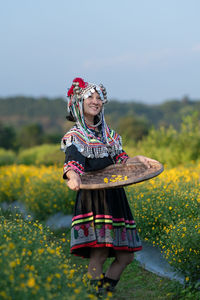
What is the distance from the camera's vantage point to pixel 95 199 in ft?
11.2

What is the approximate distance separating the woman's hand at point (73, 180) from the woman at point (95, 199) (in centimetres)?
1

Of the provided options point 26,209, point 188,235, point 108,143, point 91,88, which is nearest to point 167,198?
point 188,235

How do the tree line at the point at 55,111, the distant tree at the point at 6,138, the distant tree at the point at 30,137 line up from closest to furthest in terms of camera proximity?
1. the distant tree at the point at 6,138
2. the distant tree at the point at 30,137
3. the tree line at the point at 55,111

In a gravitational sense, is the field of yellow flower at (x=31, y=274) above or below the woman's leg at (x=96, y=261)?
above

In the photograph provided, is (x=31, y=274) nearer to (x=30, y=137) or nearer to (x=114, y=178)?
(x=114, y=178)

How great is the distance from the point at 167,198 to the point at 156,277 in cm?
98

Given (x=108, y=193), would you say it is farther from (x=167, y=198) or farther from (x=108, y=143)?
(x=167, y=198)

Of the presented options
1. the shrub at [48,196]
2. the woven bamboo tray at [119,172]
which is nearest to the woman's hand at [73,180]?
the woven bamboo tray at [119,172]

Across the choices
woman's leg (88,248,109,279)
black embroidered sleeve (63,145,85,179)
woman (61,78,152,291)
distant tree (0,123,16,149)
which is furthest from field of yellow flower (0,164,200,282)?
distant tree (0,123,16,149)

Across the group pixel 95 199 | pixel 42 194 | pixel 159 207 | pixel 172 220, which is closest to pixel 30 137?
pixel 42 194

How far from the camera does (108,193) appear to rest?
11.3ft

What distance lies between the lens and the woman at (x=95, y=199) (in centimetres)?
335

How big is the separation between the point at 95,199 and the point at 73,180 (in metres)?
0.41

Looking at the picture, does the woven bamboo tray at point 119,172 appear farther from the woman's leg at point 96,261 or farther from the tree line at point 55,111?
the tree line at point 55,111
